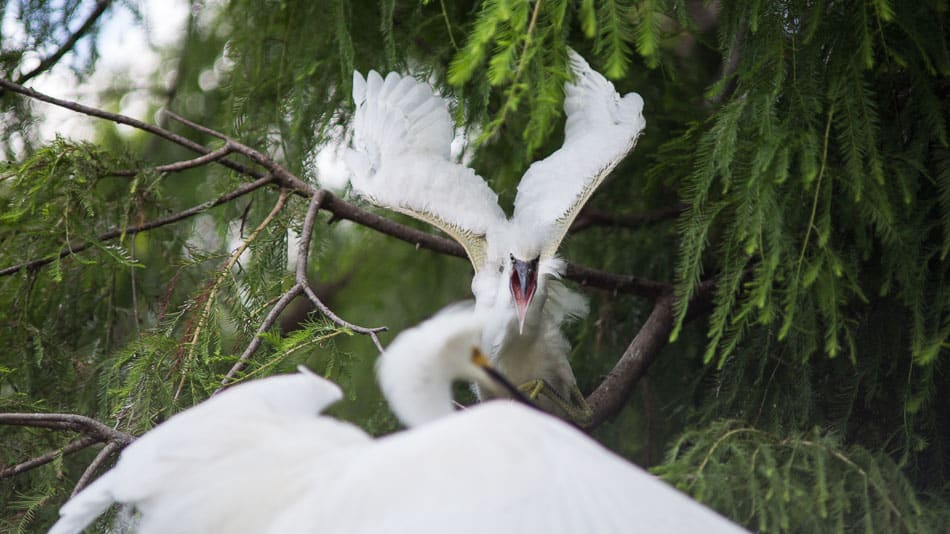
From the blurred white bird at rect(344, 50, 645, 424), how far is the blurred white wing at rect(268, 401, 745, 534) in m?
1.06

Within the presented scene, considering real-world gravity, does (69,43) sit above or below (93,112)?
above

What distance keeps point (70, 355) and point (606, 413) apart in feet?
5.03

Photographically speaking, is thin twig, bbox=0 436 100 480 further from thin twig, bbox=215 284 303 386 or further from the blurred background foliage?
thin twig, bbox=215 284 303 386

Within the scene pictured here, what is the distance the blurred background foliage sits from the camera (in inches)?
69.9

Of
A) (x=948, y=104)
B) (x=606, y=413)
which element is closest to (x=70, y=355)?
(x=606, y=413)

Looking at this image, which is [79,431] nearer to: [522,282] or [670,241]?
[522,282]

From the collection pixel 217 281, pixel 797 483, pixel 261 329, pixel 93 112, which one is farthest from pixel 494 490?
pixel 93 112

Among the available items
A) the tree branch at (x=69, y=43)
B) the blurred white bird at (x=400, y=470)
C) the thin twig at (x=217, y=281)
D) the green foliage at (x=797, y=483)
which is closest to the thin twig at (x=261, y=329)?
the thin twig at (x=217, y=281)

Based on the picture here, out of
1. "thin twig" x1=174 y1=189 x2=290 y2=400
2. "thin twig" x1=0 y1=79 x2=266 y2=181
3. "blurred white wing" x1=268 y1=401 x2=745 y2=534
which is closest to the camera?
"blurred white wing" x1=268 y1=401 x2=745 y2=534

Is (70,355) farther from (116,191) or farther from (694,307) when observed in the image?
(694,307)

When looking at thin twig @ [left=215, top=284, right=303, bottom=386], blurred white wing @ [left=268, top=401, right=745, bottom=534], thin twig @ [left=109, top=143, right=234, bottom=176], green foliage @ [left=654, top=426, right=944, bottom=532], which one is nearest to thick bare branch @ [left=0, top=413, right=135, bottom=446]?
thin twig @ [left=215, top=284, right=303, bottom=386]

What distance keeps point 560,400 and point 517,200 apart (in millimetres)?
600

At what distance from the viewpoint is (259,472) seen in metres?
1.46

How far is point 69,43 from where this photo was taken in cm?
281
